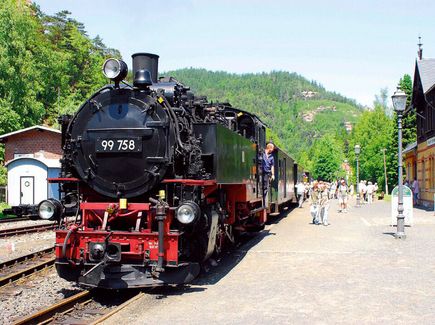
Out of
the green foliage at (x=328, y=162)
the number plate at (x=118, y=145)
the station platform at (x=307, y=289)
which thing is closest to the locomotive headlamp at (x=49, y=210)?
the number plate at (x=118, y=145)

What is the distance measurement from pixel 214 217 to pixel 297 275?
67.4 inches

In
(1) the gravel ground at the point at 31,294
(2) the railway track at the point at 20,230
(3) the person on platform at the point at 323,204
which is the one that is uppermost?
(3) the person on platform at the point at 323,204

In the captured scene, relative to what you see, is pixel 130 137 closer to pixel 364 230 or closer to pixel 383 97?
pixel 364 230

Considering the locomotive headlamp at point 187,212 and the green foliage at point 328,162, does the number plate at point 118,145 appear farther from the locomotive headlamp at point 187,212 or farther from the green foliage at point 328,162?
the green foliage at point 328,162

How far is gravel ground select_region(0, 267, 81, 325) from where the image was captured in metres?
6.99

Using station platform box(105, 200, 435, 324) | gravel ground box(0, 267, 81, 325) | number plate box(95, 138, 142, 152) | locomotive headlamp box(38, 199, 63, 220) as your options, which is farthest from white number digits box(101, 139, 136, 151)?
gravel ground box(0, 267, 81, 325)

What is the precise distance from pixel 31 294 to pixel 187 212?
285 centimetres

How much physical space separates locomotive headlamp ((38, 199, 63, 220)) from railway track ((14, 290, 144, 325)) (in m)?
1.19

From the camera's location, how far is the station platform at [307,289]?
6203mm

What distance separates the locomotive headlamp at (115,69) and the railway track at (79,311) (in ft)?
10.0

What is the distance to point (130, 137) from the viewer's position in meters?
7.64

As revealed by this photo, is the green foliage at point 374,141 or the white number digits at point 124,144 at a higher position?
the green foliage at point 374,141

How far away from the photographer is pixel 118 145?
7.66 meters

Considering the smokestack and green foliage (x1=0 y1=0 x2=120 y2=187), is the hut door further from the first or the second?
the smokestack
